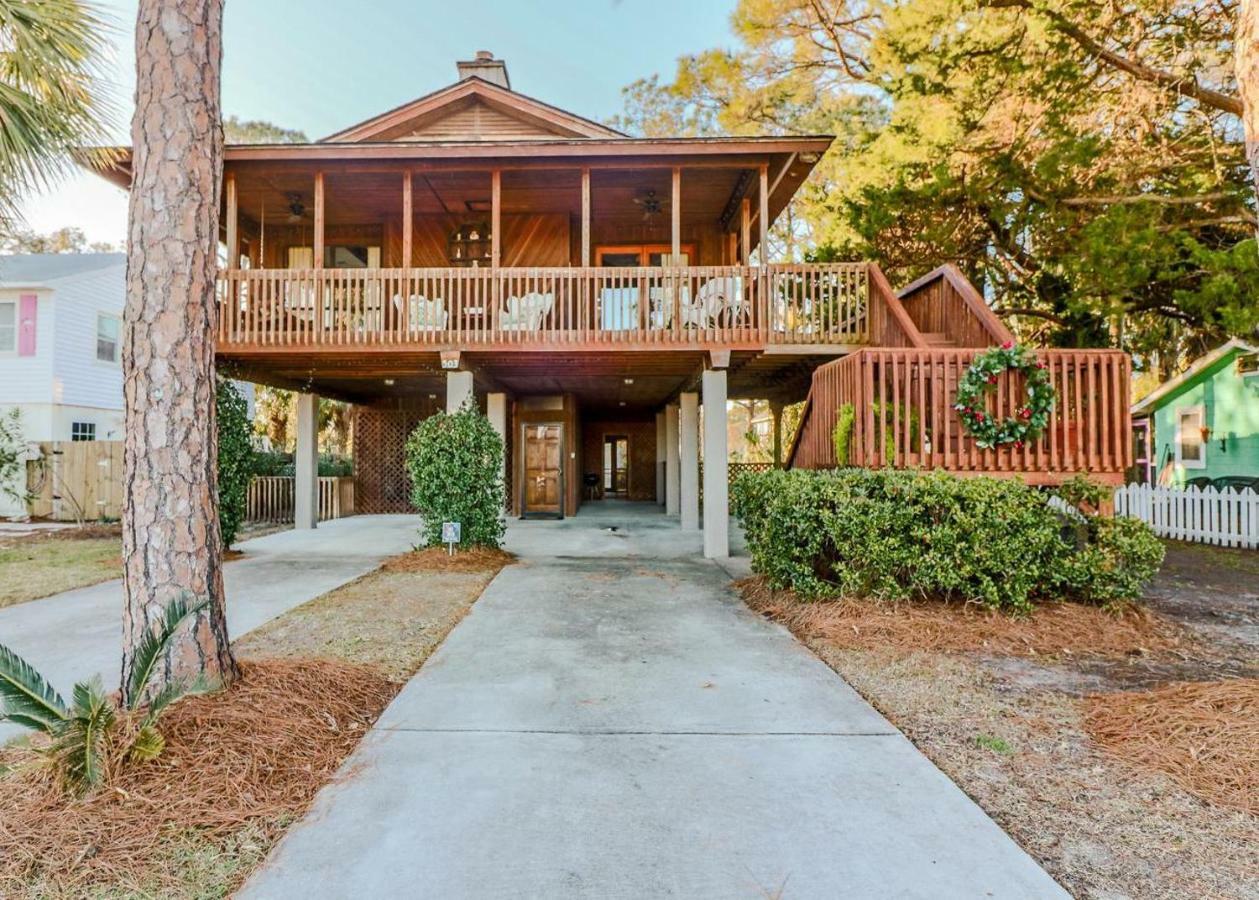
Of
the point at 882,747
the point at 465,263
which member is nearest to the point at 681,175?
the point at 465,263

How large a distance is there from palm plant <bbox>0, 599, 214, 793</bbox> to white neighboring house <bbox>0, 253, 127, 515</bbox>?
1471 centimetres

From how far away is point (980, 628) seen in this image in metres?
4.44

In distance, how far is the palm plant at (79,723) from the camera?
2.12m

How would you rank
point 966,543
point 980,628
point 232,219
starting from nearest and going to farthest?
1. point 980,628
2. point 966,543
3. point 232,219

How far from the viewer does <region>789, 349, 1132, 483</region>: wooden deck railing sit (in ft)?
18.7

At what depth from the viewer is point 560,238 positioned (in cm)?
1112

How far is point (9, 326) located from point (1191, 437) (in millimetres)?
26692

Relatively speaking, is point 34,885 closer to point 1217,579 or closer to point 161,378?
point 161,378

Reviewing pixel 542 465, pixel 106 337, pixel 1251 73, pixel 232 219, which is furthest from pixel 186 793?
pixel 106 337

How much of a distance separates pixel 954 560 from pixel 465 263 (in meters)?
9.50

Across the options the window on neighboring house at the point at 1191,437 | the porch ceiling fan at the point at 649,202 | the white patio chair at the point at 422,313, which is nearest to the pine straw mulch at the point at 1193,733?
the white patio chair at the point at 422,313

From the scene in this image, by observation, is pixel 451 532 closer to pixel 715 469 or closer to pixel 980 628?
pixel 715 469

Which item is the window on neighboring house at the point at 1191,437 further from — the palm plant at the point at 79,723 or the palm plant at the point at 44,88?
the palm plant at the point at 44,88

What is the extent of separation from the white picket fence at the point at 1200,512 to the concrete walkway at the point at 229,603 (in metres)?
10.5
